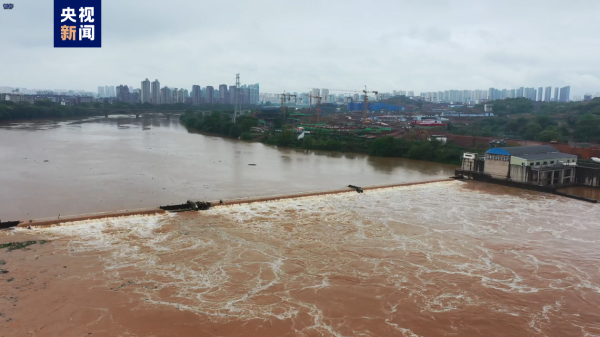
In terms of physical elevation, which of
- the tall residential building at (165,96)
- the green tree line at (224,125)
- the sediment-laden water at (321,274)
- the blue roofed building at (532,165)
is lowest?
the sediment-laden water at (321,274)

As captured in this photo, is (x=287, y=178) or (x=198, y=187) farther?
(x=287, y=178)

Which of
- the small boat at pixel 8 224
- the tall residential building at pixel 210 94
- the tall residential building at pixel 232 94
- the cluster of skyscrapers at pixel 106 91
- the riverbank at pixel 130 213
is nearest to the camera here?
the small boat at pixel 8 224

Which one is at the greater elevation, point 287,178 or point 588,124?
point 588,124

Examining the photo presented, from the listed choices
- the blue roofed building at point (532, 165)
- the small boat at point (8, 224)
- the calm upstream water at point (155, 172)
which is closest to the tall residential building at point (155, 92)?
the calm upstream water at point (155, 172)

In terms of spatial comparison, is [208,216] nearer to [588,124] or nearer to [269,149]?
[269,149]

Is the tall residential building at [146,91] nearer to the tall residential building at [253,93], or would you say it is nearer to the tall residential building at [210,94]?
the tall residential building at [210,94]

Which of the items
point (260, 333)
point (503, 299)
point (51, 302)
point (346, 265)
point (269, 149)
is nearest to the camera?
point (260, 333)

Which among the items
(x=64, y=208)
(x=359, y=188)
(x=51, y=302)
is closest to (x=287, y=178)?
(x=359, y=188)

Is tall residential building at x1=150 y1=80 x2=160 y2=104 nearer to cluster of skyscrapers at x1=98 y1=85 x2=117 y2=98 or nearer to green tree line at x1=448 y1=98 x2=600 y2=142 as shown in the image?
green tree line at x1=448 y1=98 x2=600 y2=142
